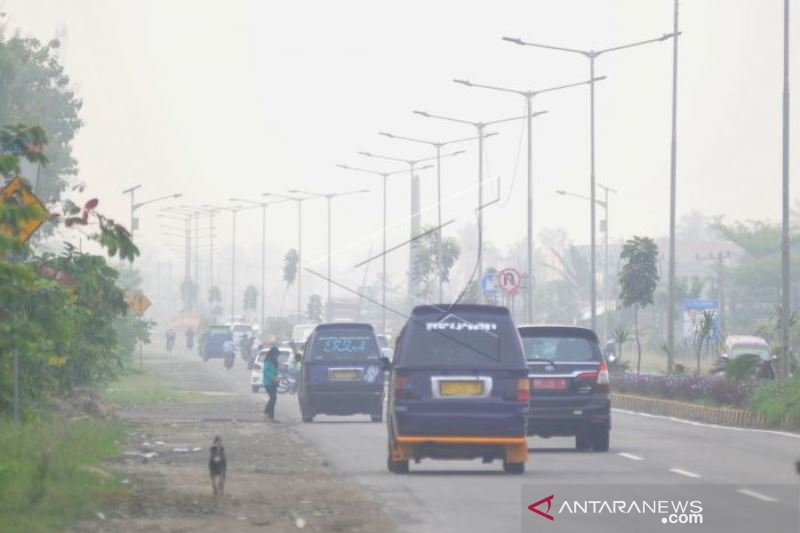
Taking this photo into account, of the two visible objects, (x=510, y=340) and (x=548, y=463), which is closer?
(x=510, y=340)

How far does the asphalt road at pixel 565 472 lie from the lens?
17516mm

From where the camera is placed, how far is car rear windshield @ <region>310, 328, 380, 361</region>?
39.3m

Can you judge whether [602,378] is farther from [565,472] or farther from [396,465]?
[396,465]

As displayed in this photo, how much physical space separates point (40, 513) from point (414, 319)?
648cm

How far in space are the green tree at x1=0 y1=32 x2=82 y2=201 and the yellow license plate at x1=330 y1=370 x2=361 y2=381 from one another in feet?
99.3

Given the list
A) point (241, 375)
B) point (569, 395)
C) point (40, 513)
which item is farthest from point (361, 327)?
point (241, 375)

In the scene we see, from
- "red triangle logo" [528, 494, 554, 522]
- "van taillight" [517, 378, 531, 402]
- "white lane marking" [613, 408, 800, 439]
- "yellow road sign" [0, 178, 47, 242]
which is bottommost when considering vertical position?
"white lane marking" [613, 408, 800, 439]

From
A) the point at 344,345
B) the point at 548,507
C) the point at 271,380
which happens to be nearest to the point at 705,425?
the point at 344,345

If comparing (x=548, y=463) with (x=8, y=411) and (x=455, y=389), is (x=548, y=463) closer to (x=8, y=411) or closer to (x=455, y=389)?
(x=455, y=389)

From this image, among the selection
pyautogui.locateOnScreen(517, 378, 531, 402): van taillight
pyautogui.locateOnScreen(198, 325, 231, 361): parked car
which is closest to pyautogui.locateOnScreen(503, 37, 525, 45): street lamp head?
pyautogui.locateOnScreen(517, 378, 531, 402): van taillight

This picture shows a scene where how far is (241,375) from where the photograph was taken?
79.6 m

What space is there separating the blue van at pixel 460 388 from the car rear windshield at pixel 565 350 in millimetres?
4672

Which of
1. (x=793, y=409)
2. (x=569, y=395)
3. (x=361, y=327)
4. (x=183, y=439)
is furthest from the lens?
(x=361, y=327)

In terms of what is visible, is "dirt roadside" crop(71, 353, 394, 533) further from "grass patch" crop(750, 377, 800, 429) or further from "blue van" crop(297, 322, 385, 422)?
"grass patch" crop(750, 377, 800, 429)
